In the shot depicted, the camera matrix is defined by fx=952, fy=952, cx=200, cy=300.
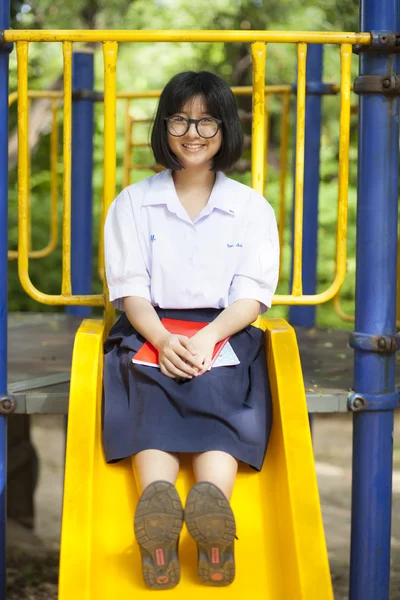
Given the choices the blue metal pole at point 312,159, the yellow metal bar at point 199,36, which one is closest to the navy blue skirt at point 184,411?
the yellow metal bar at point 199,36

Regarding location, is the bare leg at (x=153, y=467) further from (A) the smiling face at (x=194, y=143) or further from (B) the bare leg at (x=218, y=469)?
(A) the smiling face at (x=194, y=143)


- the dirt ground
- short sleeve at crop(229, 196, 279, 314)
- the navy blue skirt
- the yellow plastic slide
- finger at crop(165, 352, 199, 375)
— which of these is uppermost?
short sleeve at crop(229, 196, 279, 314)

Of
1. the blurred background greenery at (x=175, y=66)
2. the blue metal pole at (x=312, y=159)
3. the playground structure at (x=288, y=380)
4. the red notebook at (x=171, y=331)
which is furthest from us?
the blurred background greenery at (x=175, y=66)

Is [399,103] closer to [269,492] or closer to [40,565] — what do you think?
[269,492]

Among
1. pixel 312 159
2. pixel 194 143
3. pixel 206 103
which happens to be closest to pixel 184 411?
pixel 194 143

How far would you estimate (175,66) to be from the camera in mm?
9258

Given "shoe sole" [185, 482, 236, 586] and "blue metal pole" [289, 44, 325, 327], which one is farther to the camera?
"blue metal pole" [289, 44, 325, 327]

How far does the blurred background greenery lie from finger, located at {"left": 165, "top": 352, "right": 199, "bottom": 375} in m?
5.36

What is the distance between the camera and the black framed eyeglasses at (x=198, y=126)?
2.76m

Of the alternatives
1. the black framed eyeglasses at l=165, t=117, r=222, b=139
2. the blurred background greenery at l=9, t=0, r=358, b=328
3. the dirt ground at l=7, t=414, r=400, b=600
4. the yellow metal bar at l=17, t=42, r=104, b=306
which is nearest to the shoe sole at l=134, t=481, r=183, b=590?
the yellow metal bar at l=17, t=42, r=104, b=306

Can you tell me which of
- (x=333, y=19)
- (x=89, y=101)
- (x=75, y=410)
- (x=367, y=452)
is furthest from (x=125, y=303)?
(x=333, y=19)

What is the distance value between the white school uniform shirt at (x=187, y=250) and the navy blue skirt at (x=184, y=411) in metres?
0.17

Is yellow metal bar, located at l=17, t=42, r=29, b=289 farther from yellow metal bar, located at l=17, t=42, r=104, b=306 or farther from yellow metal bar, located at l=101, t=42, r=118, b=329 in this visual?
yellow metal bar, located at l=101, t=42, r=118, b=329

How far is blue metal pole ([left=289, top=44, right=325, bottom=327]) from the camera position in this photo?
A: 15.2 ft
